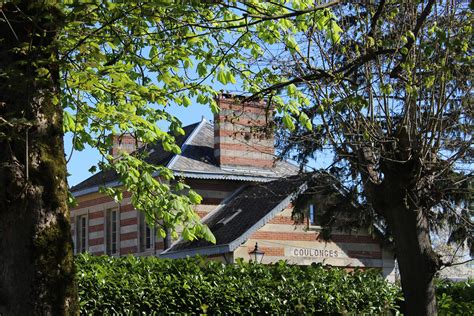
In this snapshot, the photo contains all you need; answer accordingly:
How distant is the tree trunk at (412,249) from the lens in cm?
1143

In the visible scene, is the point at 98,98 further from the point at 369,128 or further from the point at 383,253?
the point at 383,253

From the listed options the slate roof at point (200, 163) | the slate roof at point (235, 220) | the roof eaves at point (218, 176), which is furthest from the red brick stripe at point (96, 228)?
the roof eaves at point (218, 176)

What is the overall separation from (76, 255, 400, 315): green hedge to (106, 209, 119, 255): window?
56.9ft

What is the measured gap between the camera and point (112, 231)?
102ft

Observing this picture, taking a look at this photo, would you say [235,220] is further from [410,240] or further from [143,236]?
[410,240]

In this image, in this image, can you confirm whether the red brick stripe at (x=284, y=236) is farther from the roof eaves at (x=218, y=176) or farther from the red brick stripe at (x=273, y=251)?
the roof eaves at (x=218, y=176)

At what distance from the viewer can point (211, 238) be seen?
9695mm

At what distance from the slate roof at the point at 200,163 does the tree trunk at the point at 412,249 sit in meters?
14.4

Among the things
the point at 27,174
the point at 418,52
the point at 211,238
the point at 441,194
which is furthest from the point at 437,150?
the point at 27,174

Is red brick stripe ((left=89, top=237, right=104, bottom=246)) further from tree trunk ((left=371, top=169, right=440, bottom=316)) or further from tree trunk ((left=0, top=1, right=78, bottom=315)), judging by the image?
tree trunk ((left=0, top=1, right=78, bottom=315))

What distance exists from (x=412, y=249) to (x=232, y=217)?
1564 centimetres

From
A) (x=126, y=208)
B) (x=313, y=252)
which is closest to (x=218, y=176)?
(x=313, y=252)

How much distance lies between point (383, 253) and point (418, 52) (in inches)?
721

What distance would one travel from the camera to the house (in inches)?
1018
